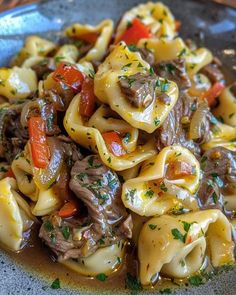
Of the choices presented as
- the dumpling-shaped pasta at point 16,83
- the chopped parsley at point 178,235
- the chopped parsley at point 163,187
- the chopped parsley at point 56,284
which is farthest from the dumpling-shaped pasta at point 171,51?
the chopped parsley at point 56,284

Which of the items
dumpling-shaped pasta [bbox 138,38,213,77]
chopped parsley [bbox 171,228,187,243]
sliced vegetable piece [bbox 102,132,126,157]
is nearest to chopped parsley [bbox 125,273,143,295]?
chopped parsley [bbox 171,228,187,243]

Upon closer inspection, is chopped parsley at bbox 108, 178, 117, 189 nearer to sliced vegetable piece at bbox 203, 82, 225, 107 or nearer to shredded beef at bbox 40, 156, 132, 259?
shredded beef at bbox 40, 156, 132, 259

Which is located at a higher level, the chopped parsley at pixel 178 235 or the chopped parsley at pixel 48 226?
the chopped parsley at pixel 48 226

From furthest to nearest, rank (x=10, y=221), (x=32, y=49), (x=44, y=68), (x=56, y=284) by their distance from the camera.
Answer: (x=32, y=49)
(x=44, y=68)
(x=10, y=221)
(x=56, y=284)

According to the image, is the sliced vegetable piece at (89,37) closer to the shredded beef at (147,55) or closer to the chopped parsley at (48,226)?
the shredded beef at (147,55)

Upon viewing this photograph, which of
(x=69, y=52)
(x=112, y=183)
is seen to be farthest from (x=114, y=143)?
(x=69, y=52)

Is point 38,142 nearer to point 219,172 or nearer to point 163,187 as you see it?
point 163,187

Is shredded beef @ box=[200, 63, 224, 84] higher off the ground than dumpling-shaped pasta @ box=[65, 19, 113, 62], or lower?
lower
